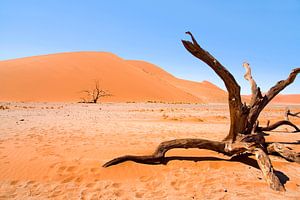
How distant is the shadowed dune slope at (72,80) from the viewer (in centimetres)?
3809

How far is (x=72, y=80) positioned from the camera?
45.6 m

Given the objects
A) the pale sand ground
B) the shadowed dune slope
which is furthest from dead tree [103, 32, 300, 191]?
the shadowed dune slope

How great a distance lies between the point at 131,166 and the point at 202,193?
5.15ft

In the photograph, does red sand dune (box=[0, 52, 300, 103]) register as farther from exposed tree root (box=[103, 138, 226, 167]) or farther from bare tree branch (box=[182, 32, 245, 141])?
bare tree branch (box=[182, 32, 245, 141])

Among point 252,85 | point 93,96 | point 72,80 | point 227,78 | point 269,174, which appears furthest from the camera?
Result: point 72,80

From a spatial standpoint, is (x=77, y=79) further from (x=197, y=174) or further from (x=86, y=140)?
(x=197, y=174)

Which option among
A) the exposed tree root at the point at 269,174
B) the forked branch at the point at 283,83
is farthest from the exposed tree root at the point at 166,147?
the forked branch at the point at 283,83

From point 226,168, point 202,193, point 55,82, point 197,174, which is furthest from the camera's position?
point 55,82

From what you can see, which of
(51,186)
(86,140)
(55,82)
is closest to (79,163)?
(51,186)

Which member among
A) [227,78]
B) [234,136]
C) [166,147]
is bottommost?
[166,147]

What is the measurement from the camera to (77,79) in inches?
1836

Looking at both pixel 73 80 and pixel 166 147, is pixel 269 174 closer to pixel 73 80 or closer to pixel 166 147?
pixel 166 147

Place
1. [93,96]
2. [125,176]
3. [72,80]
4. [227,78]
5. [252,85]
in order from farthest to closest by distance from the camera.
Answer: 1. [72,80]
2. [93,96]
3. [252,85]
4. [227,78]
5. [125,176]

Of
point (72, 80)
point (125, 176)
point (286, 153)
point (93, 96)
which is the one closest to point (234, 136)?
point (286, 153)
